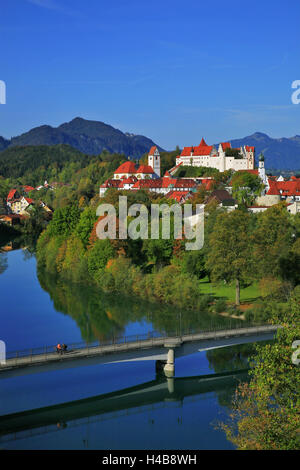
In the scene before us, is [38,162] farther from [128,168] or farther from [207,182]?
[207,182]

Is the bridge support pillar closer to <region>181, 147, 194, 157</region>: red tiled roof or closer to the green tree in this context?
the green tree

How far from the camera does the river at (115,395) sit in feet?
69.2

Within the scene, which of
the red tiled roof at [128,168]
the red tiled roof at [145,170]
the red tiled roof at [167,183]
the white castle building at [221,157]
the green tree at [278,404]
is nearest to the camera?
the green tree at [278,404]

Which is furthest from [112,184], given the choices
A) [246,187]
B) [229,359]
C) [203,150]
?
[229,359]

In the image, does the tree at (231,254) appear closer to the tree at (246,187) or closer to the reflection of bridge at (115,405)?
the reflection of bridge at (115,405)

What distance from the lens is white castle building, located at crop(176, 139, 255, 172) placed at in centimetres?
7312

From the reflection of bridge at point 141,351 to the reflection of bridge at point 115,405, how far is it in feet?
3.75

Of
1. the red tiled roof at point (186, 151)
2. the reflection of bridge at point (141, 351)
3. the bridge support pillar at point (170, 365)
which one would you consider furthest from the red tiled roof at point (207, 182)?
the bridge support pillar at point (170, 365)

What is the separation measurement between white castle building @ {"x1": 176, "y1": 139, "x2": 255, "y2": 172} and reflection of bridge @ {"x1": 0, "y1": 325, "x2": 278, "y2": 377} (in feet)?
149

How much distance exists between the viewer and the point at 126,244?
1809 inches

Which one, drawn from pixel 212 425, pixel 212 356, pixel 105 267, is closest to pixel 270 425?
A: pixel 212 425

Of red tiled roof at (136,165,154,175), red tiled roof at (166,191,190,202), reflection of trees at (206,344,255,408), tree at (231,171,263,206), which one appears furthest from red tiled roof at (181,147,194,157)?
reflection of trees at (206,344,255,408)

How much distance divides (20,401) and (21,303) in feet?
56.2
